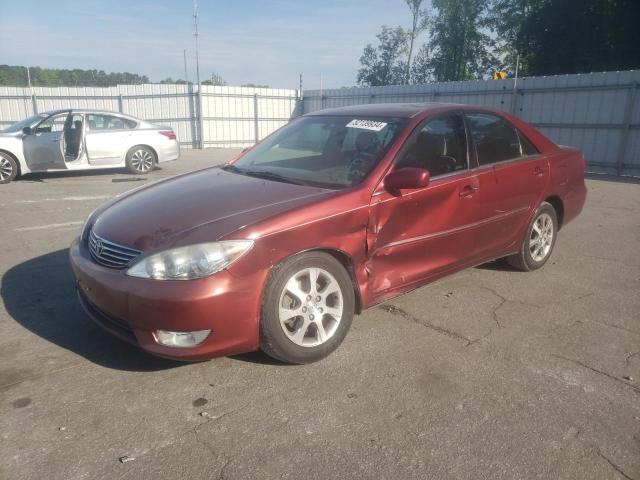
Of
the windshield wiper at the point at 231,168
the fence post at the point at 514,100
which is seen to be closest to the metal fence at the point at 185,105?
the fence post at the point at 514,100

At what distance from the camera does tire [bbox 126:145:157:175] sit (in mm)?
11883

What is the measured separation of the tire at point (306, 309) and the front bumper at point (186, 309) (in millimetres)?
90

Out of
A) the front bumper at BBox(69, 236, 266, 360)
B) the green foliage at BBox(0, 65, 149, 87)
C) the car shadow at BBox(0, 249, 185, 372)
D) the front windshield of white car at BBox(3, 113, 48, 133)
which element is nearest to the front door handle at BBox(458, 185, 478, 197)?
the front bumper at BBox(69, 236, 266, 360)

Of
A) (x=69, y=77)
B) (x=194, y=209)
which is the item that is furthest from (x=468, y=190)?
(x=69, y=77)

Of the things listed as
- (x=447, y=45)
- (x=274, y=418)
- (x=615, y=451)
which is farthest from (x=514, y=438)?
(x=447, y=45)

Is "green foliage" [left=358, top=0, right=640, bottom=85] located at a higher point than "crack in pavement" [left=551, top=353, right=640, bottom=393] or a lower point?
higher

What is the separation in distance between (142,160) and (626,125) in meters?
11.5

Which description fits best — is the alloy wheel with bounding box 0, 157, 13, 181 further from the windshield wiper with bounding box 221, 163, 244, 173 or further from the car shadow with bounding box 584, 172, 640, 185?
the car shadow with bounding box 584, 172, 640, 185

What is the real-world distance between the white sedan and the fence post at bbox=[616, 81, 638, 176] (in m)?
10.9

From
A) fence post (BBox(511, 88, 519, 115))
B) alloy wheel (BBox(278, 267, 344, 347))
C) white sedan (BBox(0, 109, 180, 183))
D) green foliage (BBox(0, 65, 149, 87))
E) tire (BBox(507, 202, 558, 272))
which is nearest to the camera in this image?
alloy wheel (BBox(278, 267, 344, 347))

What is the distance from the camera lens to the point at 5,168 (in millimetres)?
10320

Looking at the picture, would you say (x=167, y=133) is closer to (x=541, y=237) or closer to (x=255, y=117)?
(x=541, y=237)

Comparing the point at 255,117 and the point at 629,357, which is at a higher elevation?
the point at 255,117

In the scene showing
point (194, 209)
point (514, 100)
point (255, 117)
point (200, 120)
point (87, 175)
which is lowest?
point (87, 175)
